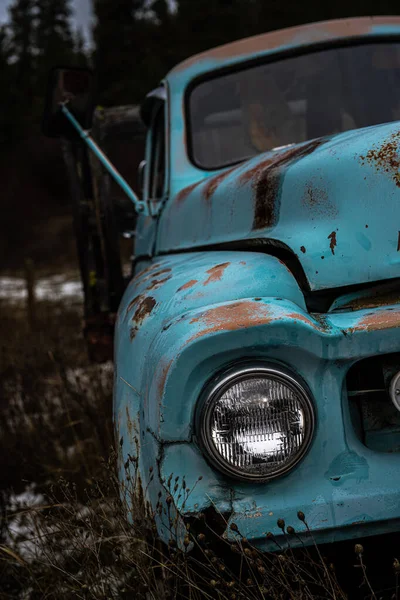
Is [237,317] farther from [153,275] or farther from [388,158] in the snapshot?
[153,275]

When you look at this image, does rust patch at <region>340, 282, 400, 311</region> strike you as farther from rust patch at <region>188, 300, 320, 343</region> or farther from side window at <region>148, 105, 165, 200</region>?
side window at <region>148, 105, 165, 200</region>

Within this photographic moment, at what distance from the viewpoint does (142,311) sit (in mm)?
1736

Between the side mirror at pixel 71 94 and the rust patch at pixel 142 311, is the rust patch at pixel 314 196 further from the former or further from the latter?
the side mirror at pixel 71 94

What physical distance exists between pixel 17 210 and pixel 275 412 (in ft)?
106

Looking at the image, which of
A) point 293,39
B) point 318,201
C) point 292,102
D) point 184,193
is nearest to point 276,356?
point 318,201

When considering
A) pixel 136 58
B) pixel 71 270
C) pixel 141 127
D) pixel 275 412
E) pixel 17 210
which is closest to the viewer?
pixel 275 412

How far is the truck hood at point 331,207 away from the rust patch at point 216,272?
0.61 feet

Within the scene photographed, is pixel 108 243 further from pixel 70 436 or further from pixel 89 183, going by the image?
pixel 70 436

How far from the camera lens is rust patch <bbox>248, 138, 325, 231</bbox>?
1889mm

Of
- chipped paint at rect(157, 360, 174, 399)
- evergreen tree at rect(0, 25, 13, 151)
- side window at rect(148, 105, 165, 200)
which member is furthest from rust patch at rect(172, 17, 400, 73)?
evergreen tree at rect(0, 25, 13, 151)

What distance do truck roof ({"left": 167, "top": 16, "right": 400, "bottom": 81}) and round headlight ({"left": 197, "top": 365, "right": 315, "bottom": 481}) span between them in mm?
2119

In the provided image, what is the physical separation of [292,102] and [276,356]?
5.75 ft

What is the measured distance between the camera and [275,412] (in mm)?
1366

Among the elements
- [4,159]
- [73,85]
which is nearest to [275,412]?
[73,85]
